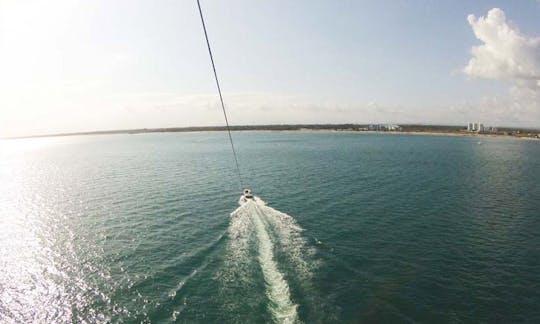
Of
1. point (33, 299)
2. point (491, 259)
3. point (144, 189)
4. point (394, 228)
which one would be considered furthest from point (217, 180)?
point (491, 259)

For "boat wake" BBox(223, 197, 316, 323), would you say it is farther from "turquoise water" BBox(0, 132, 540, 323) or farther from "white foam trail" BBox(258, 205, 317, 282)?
"turquoise water" BBox(0, 132, 540, 323)

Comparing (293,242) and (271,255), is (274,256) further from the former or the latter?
(293,242)

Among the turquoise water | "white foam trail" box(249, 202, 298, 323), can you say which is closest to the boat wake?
"white foam trail" box(249, 202, 298, 323)

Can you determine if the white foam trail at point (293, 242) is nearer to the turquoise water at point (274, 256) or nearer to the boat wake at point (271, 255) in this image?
the boat wake at point (271, 255)

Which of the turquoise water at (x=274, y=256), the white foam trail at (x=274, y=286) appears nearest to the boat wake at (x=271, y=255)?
the white foam trail at (x=274, y=286)

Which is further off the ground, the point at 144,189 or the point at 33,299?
the point at 144,189

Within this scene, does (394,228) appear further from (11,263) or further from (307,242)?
(11,263)

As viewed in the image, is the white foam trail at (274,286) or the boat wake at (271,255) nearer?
the white foam trail at (274,286)
